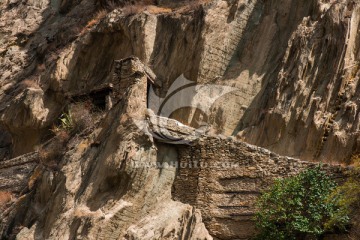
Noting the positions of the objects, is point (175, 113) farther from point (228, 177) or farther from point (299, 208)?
point (299, 208)

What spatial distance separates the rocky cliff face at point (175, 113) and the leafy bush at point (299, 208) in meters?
0.68

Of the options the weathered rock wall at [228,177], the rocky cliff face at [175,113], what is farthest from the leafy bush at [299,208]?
the rocky cliff face at [175,113]

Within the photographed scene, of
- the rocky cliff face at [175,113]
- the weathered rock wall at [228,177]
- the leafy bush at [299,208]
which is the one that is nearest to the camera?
the leafy bush at [299,208]

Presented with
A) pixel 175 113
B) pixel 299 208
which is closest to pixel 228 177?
pixel 299 208

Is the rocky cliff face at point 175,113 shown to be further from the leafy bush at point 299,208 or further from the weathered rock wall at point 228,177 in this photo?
the leafy bush at point 299,208

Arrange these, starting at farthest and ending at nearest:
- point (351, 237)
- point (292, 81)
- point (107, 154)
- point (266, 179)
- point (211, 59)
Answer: point (211, 59), point (292, 81), point (107, 154), point (266, 179), point (351, 237)

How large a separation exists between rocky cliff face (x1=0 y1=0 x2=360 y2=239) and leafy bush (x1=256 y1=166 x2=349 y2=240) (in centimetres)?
68

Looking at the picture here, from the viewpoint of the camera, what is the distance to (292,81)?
2452 centimetres

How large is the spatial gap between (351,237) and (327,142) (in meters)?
4.56

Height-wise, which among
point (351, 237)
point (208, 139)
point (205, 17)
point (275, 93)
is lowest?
point (351, 237)

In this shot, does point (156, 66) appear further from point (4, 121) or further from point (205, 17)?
point (4, 121)

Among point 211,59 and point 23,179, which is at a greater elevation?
point 211,59

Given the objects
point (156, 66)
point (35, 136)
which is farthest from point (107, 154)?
point (35, 136)

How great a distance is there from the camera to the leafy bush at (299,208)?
18.6 meters
